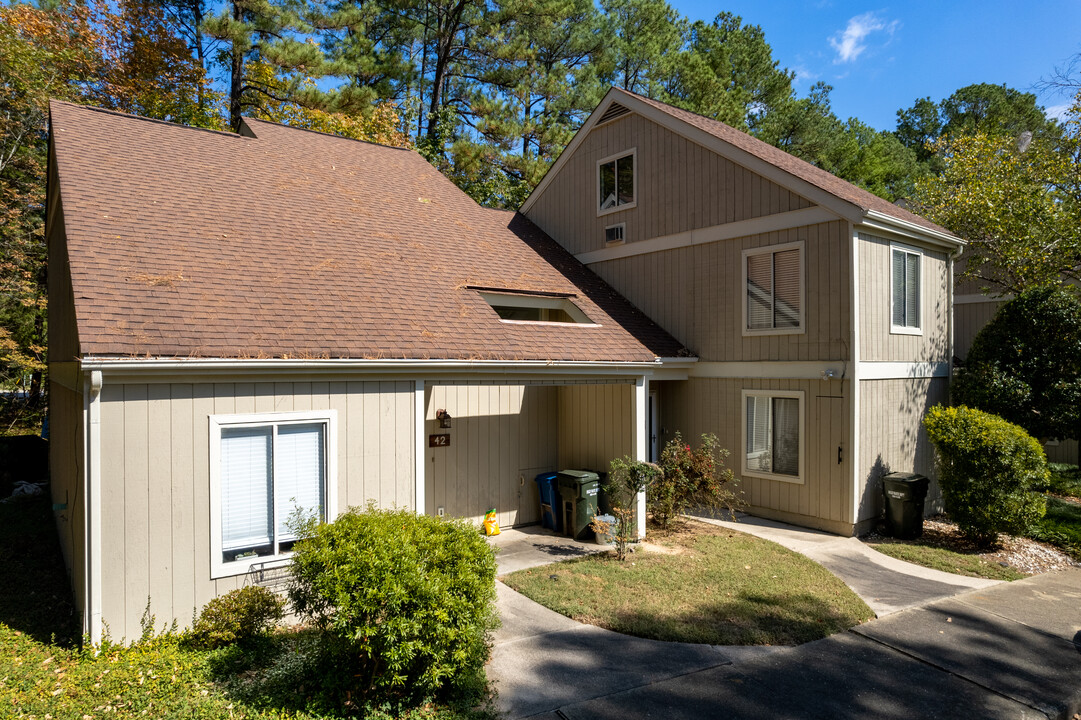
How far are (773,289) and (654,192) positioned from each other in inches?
137

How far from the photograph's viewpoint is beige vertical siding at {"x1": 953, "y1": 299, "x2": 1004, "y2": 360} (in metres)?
18.5

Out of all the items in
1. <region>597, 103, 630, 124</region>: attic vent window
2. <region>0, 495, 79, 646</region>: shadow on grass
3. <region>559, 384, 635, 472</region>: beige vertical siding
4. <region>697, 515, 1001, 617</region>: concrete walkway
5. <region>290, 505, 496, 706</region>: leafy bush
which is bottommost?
<region>697, 515, 1001, 617</region>: concrete walkway

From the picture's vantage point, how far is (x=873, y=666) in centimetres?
594

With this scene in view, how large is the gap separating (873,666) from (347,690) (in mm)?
4782

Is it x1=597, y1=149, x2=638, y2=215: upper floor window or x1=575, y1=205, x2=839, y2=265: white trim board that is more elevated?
x1=597, y1=149, x2=638, y2=215: upper floor window

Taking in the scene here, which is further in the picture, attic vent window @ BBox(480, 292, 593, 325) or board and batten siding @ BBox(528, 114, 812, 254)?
board and batten siding @ BBox(528, 114, 812, 254)

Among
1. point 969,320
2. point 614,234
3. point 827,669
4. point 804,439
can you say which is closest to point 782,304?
point 804,439

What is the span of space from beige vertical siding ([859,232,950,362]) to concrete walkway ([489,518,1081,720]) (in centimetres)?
460

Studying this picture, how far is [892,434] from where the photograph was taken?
1127cm

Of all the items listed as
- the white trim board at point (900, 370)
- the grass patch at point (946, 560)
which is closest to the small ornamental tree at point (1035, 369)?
the white trim board at point (900, 370)

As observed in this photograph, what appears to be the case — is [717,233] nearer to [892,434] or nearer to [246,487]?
[892,434]

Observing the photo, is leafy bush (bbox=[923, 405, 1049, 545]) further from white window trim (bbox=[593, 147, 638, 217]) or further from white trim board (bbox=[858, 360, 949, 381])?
white window trim (bbox=[593, 147, 638, 217])

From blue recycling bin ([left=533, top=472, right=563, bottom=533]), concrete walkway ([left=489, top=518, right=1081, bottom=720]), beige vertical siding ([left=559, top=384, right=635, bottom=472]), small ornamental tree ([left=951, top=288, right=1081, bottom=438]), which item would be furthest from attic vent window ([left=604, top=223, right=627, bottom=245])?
concrete walkway ([left=489, top=518, right=1081, bottom=720])

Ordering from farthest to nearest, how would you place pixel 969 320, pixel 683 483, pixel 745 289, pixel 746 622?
1. pixel 969 320
2. pixel 745 289
3. pixel 683 483
4. pixel 746 622
